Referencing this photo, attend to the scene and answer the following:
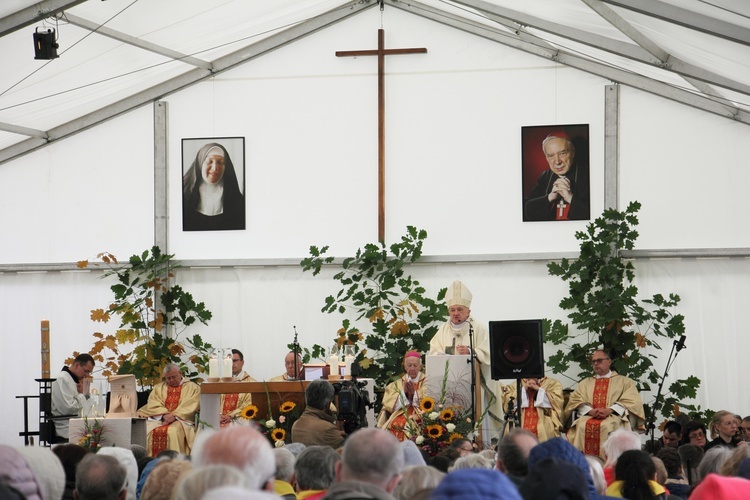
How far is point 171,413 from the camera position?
40.3 ft

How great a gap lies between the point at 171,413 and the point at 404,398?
300cm

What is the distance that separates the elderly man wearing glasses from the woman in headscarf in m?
4.94

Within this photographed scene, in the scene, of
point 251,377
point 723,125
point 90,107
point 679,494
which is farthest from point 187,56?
point 679,494

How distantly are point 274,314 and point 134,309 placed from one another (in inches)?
70.7

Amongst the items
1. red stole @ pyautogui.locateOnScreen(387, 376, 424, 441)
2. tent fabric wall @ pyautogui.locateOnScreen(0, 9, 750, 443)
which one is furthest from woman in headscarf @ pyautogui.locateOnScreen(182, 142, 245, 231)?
red stole @ pyautogui.locateOnScreen(387, 376, 424, 441)

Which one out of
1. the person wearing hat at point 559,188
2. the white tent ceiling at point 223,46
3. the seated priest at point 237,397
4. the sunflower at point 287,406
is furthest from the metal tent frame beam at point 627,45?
the seated priest at point 237,397

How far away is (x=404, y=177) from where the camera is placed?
13.5 m

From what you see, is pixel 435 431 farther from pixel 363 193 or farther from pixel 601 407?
pixel 363 193

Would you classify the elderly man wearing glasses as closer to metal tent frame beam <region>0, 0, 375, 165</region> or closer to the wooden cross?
the wooden cross

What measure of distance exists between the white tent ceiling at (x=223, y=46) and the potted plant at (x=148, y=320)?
2059mm

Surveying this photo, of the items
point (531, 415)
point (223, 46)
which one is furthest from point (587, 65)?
point (223, 46)

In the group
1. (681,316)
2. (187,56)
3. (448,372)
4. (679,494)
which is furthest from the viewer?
(187,56)

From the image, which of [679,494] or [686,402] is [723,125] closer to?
[686,402]

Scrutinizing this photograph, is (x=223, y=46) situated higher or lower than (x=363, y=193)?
higher
